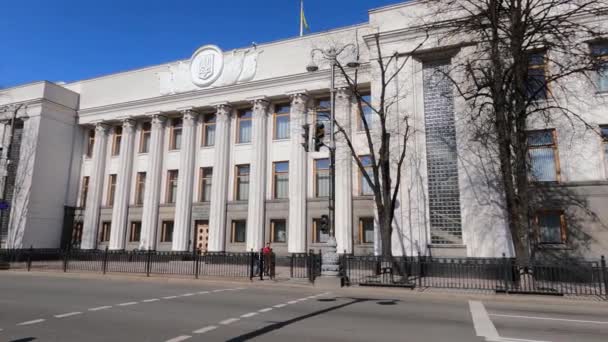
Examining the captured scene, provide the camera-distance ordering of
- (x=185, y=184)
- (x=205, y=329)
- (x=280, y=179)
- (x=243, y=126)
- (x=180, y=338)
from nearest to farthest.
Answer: (x=180, y=338), (x=205, y=329), (x=280, y=179), (x=185, y=184), (x=243, y=126)

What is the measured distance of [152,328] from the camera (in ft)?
24.9

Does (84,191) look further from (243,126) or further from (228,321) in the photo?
(228,321)

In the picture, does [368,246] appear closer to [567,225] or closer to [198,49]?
[567,225]

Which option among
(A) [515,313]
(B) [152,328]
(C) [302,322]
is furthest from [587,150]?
(B) [152,328]

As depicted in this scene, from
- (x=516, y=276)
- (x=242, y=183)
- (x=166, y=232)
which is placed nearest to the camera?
(x=516, y=276)

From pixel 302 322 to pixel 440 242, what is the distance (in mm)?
14111

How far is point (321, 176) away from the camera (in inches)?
1074

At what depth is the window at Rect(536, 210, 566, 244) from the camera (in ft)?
61.4

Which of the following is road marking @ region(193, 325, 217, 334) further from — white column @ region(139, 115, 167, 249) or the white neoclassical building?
white column @ region(139, 115, 167, 249)

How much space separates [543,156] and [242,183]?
760 inches

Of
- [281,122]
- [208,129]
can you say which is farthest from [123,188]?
[281,122]

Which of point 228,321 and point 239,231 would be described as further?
point 239,231

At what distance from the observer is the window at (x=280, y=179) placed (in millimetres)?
28328

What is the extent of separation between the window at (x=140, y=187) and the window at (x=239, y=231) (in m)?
9.02
